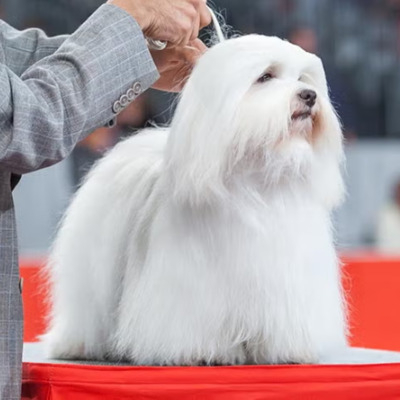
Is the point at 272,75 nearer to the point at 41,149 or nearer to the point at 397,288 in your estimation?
the point at 41,149

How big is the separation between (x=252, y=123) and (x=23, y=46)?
1.56ft

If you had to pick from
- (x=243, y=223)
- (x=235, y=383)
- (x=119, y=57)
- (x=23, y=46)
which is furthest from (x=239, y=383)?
(x=23, y=46)

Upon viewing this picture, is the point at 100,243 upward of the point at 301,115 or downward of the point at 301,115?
downward

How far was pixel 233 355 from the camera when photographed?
4.72ft

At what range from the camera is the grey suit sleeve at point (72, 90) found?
112cm

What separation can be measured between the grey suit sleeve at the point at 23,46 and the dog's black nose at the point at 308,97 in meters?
0.45

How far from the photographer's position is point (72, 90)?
1.16 m

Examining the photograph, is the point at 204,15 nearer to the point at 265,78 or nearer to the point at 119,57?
the point at 265,78

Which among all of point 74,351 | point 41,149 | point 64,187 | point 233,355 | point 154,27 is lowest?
point 64,187

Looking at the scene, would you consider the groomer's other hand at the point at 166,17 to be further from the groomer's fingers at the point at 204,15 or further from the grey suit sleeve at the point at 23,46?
the grey suit sleeve at the point at 23,46

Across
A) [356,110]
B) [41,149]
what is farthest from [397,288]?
[356,110]

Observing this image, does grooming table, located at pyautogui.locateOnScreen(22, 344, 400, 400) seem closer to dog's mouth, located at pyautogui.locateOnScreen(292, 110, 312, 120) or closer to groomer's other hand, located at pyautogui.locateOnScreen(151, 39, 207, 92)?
dog's mouth, located at pyautogui.locateOnScreen(292, 110, 312, 120)

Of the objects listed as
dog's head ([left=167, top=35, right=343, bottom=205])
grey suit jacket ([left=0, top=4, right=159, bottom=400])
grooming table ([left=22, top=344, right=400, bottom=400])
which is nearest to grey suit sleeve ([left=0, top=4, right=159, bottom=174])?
grey suit jacket ([left=0, top=4, right=159, bottom=400])

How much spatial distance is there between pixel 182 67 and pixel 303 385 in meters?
0.60
